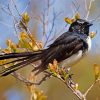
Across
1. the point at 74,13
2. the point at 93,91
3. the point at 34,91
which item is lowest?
the point at 93,91

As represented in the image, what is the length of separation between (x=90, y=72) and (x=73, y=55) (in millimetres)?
6031

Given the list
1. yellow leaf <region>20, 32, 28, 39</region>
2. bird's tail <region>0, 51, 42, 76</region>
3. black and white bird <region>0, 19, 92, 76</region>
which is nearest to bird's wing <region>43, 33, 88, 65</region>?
black and white bird <region>0, 19, 92, 76</region>

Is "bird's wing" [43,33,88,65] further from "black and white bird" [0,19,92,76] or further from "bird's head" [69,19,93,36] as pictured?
"bird's head" [69,19,93,36]

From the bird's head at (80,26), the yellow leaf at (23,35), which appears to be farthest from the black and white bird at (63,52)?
the yellow leaf at (23,35)

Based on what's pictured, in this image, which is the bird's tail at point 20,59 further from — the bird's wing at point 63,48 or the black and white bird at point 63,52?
the bird's wing at point 63,48

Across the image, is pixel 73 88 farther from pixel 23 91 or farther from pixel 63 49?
pixel 23 91

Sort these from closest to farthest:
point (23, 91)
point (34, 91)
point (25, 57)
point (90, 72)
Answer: point (34, 91), point (25, 57), point (23, 91), point (90, 72)

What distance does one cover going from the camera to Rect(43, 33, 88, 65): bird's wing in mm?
6688

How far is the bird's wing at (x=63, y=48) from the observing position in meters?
6.69

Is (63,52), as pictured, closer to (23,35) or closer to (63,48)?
(63,48)

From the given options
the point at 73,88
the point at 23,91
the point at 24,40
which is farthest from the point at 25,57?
the point at 23,91

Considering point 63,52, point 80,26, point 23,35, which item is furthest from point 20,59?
point 80,26

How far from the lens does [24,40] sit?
21.2ft

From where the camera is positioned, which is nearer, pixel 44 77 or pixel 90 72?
pixel 44 77
